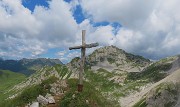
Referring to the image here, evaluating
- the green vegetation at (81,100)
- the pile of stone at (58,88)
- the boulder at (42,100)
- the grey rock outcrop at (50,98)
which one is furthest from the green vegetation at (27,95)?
the green vegetation at (81,100)

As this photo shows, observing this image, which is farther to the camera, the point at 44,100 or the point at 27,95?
the point at 27,95

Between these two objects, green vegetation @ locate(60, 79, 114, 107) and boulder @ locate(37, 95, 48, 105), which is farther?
boulder @ locate(37, 95, 48, 105)

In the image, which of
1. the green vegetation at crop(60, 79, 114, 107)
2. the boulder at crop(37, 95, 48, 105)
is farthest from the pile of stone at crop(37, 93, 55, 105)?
the green vegetation at crop(60, 79, 114, 107)

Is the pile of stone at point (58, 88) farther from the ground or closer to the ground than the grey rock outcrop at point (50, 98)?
farther from the ground

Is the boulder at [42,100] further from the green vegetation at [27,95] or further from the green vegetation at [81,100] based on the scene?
the green vegetation at [81,100]

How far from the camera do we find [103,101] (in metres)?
40.9

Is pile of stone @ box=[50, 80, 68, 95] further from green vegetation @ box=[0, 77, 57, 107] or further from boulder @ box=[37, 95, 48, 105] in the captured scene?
boulder @ box=[37, 95, 48, 105]

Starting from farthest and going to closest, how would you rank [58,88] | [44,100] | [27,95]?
1. [58,88]
2. [27,95]
3. [44,100]

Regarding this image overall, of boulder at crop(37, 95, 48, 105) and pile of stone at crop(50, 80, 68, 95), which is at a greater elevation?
pile of stone at crop(50, 80, 68, 95)

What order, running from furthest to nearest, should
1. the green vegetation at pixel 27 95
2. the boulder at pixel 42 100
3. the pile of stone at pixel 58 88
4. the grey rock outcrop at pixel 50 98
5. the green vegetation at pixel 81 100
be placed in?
the pile of stone at pixel 58 88 < the green vegetation at pixel 27 95 < the grey rock outcrop at pixel 50 98 < the boulder at pixel 42 100 < the green vegetation at pixel 81 100

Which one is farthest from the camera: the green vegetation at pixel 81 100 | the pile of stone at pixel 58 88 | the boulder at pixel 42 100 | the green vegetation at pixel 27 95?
the pile of stone at pixel 58 88

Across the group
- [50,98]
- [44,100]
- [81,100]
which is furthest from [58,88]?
[81,100]

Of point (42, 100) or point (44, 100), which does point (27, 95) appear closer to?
point (42, 100)

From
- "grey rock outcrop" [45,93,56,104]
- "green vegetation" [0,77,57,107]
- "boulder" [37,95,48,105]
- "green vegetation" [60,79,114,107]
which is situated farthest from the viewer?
"green vegetation" [0,77,57,107]
